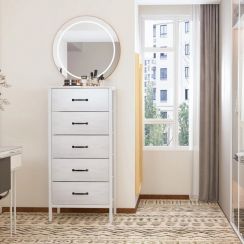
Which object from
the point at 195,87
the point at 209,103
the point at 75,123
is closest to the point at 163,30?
the point at 195,87

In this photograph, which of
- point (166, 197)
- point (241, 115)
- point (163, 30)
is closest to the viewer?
point (241, 115)

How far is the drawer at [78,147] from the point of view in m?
5.05

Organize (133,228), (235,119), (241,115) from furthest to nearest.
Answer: (133,228)
(235,119)
(241,115)

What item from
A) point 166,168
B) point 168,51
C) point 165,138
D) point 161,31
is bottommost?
point 166,168

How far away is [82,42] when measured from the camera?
17.9 feet

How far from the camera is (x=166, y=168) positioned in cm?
641

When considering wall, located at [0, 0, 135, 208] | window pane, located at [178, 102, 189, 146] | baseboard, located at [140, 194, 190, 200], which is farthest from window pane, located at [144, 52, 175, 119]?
wall, located at [0, 0, 135, 208]

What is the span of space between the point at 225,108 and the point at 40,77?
6.78 feet

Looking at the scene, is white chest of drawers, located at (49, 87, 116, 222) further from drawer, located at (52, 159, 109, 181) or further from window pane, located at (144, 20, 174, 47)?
window pane, located at (144, 20, 174, 47)

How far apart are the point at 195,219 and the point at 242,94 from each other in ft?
5.26

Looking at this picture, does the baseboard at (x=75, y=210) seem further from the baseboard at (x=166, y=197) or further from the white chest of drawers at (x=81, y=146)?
the baseboard at (x=166, y=197)

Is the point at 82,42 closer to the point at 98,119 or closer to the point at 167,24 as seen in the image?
the point at 98,119

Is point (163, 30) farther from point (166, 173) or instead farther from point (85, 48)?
point (166, 173)

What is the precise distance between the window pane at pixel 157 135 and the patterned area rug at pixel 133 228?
1.03 m
